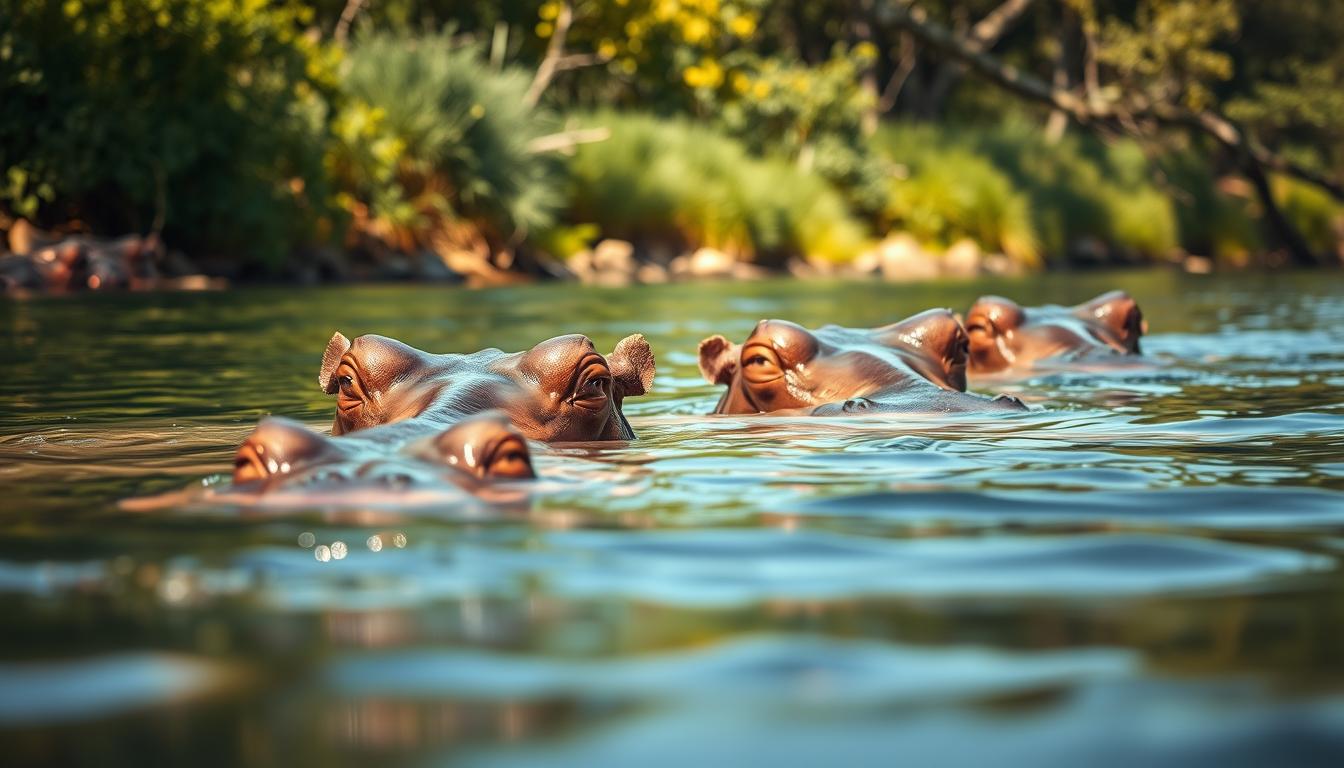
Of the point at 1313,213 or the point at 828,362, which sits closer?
the point at 828,362

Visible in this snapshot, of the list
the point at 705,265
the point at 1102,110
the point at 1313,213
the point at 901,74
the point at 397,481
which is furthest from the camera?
the point at 901,74

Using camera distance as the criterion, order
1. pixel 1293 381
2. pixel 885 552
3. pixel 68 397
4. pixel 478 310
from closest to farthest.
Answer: pixel 885 552 → pixel 68 397 → pixel 1293 381 → pixel 478 310

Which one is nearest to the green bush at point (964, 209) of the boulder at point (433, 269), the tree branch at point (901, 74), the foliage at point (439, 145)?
the tree branch at point (901, 74)

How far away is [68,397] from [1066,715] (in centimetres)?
549

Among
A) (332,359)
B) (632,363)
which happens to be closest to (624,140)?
(632,363)

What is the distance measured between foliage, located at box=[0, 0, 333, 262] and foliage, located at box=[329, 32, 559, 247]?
1.58 meters

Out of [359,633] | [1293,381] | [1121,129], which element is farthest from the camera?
[1121,129]

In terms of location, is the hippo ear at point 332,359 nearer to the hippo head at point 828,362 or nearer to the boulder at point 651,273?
the hippo head at point 828,362

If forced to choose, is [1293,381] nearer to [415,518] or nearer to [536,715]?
[415,518]

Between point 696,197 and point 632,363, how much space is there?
19874mm

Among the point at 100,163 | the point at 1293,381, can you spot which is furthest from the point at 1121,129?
the point at 1293,381

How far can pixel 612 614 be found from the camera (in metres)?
2.46

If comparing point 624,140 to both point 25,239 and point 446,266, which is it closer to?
point 446,266

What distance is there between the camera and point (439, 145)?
21.1 m
